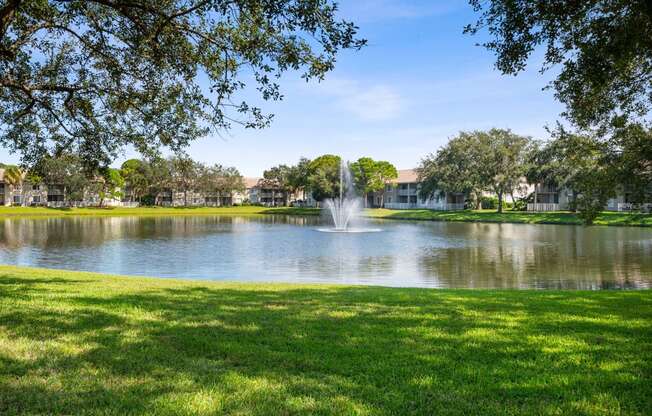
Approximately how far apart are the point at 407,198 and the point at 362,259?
255ft

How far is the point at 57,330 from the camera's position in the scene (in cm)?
671

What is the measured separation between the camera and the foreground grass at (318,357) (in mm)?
4484

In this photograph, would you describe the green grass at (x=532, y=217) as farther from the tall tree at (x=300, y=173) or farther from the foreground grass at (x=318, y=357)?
the foreground grass at (x=318, y=357)

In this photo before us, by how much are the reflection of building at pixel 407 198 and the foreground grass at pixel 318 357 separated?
81.9 m

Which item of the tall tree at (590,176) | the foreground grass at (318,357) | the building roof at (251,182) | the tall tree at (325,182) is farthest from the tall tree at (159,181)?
the foreground grass at (318,357)

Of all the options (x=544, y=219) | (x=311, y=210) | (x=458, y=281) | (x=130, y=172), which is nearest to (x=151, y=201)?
(x=130, y=172)

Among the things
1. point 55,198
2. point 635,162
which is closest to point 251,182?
point 55,198

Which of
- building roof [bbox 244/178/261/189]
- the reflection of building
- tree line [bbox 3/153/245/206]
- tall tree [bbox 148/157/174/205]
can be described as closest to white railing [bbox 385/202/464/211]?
the reflection of building

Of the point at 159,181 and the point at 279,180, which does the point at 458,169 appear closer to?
the point at 279,180

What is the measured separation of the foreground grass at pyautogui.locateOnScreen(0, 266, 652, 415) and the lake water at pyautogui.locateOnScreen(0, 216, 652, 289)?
363 inches

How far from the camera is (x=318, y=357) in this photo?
5.73m

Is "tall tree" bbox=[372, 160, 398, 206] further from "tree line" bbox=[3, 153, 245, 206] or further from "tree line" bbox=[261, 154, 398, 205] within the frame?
"tree line" bbox=[3, 153, 245, 206]

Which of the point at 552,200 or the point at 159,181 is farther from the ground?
the point at 159,181

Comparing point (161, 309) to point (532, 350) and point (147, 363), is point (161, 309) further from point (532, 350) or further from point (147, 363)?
point (532, 350)
